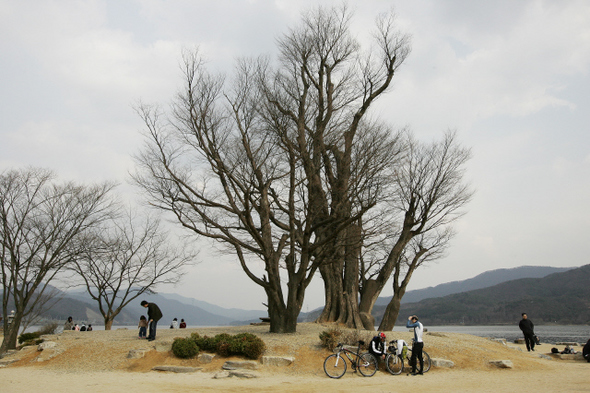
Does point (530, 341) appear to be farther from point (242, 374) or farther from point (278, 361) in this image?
point (242, 374)

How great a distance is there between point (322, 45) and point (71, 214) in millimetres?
13566

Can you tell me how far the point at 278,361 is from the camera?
12547mm

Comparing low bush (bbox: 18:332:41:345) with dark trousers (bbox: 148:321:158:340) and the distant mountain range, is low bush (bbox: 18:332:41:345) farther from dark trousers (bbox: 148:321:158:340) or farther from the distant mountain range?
the distant mountain range

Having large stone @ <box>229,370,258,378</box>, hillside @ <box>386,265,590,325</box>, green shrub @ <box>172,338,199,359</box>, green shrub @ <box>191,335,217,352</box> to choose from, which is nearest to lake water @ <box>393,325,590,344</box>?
hillside @ <box>386,265,590,325</box>

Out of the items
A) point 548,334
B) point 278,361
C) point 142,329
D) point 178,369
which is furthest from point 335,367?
point 548,334

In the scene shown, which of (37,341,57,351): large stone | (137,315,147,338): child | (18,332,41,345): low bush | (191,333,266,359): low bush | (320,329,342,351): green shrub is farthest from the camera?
(18,332,41,345): low bush

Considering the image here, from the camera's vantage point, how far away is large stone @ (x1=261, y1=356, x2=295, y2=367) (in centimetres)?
1251

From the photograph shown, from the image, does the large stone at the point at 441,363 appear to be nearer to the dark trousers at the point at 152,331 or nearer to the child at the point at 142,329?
the dark trousers at the point at 152,331

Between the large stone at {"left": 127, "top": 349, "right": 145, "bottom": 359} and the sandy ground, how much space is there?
15cm

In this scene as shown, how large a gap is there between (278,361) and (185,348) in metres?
3.21

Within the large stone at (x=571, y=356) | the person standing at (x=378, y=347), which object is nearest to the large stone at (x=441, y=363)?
the person standing at (x=378, y=347)

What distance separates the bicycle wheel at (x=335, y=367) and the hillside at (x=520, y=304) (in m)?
114

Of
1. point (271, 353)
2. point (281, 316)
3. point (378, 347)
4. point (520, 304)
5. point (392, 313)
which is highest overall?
point (520, 304)

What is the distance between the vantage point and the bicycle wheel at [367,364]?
11.8 m
